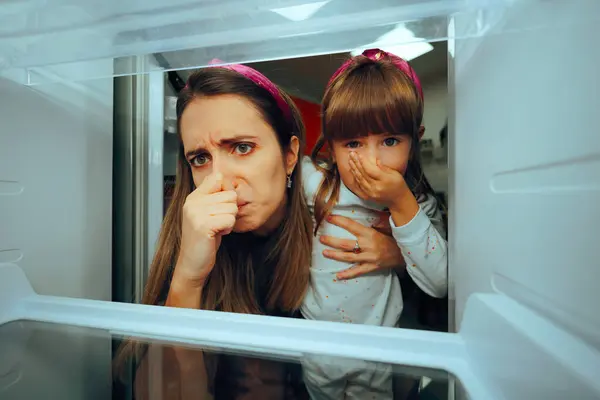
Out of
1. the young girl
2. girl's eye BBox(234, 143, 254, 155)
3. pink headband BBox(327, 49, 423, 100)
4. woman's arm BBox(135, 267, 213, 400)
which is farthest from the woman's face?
woman's arm BBox(135, 267, 213, 400)

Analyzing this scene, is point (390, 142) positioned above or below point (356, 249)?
above

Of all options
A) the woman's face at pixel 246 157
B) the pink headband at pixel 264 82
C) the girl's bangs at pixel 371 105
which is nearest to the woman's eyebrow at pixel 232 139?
the woman's face at pixel 246 157

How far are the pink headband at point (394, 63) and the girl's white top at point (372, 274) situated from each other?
0.83 feet

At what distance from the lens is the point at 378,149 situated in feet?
2.82

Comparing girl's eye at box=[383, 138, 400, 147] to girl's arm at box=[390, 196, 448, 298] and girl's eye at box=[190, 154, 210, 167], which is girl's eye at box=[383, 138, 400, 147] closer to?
→ girl's arm at box=[390, 196, 448, 298]

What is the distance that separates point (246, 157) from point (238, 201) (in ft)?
0.42

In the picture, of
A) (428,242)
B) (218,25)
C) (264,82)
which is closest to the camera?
(218,25)

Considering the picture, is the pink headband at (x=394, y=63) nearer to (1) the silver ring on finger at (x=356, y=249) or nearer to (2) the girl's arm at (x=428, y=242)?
→ (2) the girl's arm at (x=428, y=242)

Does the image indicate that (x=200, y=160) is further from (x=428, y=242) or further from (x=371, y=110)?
(x=428, y=242)

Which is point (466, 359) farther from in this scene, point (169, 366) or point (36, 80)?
point (36, 80)

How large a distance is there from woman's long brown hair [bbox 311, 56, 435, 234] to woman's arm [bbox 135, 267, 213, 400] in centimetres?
53

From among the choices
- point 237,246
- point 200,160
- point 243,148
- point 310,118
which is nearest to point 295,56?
point 310,118

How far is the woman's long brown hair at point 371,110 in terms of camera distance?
0.84 metres

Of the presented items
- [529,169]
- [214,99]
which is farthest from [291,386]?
[214,99]
